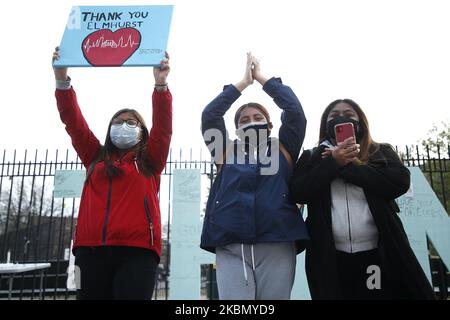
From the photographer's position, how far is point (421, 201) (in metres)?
7.53

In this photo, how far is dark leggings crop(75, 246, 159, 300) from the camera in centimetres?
232

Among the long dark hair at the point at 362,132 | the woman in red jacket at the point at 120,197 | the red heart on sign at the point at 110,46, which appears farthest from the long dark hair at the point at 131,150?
the long dark hair at the point at 362,132

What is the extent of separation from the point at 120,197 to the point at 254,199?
33.8 inches

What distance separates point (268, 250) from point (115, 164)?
118 centimetres

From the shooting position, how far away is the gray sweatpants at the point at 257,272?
235cm

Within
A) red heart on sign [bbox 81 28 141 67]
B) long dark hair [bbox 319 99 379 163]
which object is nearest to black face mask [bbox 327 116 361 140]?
long dark hair [bbox 319 99 379 163]

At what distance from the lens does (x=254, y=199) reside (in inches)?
99.1

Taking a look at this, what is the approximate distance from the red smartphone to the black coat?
14cm

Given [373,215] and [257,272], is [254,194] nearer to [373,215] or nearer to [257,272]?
[257,272]

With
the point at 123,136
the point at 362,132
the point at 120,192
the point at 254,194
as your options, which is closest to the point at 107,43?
the point at 123,136

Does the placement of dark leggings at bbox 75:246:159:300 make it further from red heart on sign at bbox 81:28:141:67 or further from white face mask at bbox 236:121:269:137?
red heart on sign at bbox 81:28:141:67

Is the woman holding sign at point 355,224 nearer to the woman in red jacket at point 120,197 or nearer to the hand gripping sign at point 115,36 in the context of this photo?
the woman in red jacket at point 120,197
